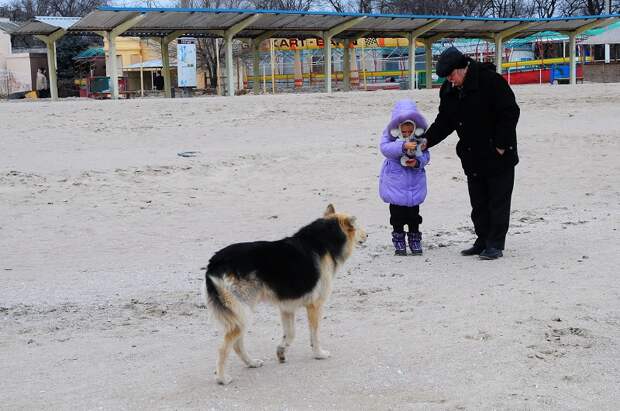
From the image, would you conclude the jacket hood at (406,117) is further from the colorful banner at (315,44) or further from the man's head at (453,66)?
the colorful banner at (315,44)

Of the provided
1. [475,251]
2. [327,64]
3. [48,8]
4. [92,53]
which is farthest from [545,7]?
[475,251]

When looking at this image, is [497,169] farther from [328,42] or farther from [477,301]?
[328,42]

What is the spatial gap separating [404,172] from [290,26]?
2138 centimetres

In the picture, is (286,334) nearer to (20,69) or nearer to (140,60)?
(20,69)

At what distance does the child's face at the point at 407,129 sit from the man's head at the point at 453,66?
630 mm

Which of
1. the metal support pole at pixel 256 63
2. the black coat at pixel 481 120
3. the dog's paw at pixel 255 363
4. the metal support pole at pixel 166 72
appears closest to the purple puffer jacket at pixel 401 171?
the black coat at pixel 481 120

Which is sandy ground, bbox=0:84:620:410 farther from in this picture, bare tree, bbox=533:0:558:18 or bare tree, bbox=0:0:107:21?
bare tree, bbox=0:0:107:21

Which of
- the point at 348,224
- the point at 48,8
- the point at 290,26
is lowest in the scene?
the point at 348,224

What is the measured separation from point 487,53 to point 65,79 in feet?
73.5

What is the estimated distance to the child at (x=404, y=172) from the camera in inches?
325

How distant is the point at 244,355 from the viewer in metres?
5.23

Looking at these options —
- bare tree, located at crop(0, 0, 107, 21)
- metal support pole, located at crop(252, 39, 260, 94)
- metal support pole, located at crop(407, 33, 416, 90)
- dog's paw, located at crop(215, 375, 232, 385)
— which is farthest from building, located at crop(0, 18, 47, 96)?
dog's paw, located at crop(215, 375, 232, 385)

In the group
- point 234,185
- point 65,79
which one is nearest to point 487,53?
point 65,79

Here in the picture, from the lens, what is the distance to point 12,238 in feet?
30.7
